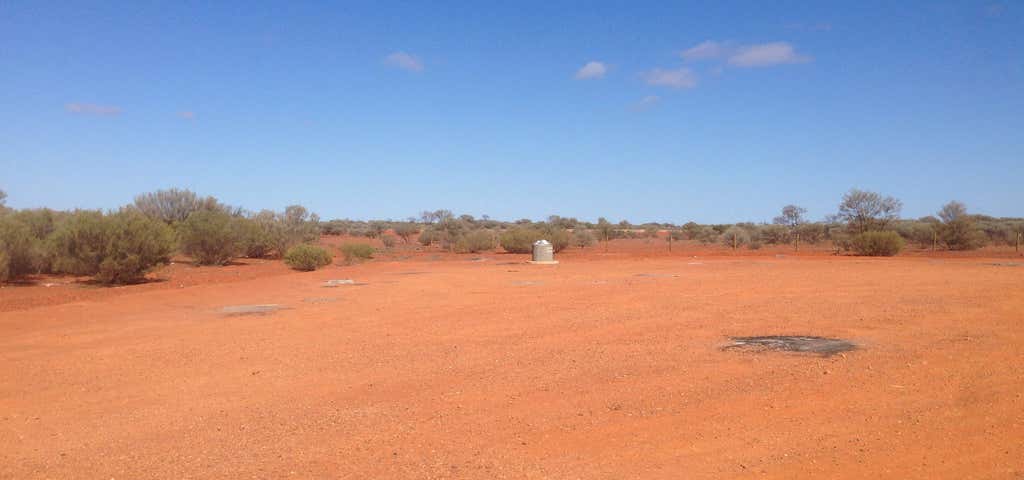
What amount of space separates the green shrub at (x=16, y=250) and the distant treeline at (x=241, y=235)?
4 cm

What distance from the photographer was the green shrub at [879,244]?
39094 millimetres

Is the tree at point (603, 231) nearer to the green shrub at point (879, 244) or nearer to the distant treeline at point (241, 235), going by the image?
the distant treeline at point (241, 235)

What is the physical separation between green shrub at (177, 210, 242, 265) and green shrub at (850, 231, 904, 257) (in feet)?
112

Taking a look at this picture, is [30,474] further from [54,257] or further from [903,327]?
[54,257]

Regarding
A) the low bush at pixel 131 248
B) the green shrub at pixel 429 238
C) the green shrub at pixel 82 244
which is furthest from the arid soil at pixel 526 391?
the green shrub at pixel 429 238

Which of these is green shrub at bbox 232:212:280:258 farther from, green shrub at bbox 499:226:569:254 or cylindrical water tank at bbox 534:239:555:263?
cylindrical water tank at bbox 534:239:555:263

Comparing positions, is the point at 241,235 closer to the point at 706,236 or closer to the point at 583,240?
the point at 583,240

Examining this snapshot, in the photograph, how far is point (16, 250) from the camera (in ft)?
81.8

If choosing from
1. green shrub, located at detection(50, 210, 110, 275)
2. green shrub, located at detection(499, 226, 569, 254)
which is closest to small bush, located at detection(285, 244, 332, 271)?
green shrub, located at detection(50, 210, 110, 275)

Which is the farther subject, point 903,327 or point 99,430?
point 903,327

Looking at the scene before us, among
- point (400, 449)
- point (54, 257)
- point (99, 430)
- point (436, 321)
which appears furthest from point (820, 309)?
point (54, 257)

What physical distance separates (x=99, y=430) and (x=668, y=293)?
13022mm

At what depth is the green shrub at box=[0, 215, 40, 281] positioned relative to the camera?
23891 mm

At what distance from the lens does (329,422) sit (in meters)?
6.93
